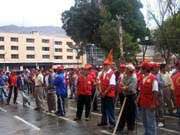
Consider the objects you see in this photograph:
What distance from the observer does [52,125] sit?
15914 millimetres

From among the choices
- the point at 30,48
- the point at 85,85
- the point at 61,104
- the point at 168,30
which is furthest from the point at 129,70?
the point at 30,48

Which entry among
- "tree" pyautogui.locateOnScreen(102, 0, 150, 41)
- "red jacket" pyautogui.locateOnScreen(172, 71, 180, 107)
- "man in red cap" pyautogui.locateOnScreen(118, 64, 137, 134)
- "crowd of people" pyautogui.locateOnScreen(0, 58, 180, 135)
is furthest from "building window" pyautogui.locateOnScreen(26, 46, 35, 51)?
"red jacket" pyautogui.locateOnScreen(172, 71, 180, 107)

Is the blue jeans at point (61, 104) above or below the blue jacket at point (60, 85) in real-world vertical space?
below

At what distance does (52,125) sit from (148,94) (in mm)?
5258

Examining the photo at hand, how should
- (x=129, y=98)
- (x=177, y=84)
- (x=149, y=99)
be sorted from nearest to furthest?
(x=149, y=99) < (x=177, y=84) < (x=129, y=98)

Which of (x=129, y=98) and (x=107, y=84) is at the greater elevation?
(x=107, y=84)

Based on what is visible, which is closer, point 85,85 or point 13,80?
point 85,85

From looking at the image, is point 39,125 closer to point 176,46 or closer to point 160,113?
point 160,113

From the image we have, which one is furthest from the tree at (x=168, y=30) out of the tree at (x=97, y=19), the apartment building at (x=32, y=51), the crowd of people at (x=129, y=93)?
the apartment building at (x=32, y=51)

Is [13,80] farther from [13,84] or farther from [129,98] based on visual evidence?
[129,98]

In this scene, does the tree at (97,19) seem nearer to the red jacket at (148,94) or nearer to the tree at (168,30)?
the tree at (168,30)

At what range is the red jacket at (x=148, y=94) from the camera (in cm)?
1139

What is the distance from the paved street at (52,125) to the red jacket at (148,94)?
77.8 inches

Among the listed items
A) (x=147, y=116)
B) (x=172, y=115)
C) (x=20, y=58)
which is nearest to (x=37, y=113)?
(x=172, y=115)
